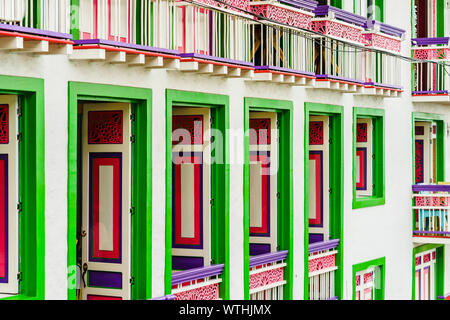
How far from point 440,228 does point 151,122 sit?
1122cm

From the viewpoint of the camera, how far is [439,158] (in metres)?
25.7

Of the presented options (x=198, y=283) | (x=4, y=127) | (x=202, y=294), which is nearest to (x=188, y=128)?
(x=198, y=283)

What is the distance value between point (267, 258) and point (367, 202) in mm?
4575

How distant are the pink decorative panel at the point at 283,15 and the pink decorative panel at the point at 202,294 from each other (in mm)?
4215

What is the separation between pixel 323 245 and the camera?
62.3ft

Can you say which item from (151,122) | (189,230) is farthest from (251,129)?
(151,122)

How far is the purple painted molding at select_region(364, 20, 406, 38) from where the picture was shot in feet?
65.3

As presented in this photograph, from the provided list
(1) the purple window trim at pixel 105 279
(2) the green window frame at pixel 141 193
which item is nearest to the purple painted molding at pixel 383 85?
(2) the green window frame at pixel 141 193

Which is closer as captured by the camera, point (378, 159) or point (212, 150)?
point (212, 150)

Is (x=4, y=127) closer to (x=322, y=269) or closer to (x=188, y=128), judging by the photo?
(x=188, y=128)

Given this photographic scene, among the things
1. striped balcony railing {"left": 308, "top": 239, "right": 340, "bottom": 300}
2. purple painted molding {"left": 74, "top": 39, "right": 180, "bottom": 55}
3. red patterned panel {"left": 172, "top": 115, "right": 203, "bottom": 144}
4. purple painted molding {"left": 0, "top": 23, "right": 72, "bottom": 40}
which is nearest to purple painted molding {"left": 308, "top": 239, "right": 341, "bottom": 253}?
striped balcony railing {"left": 308, "top": 239, "right": 340, "bottom": 300}

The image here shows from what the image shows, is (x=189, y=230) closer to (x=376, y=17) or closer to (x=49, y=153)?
(x=49, y=153)

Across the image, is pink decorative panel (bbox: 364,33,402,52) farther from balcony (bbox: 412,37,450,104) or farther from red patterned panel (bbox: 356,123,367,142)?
balcony (bbox: 412,37,450,104)

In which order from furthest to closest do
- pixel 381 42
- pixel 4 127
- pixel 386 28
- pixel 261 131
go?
pixel 386 28 < pixel 381 42 < pixel 261 131 < pixel 4 127
